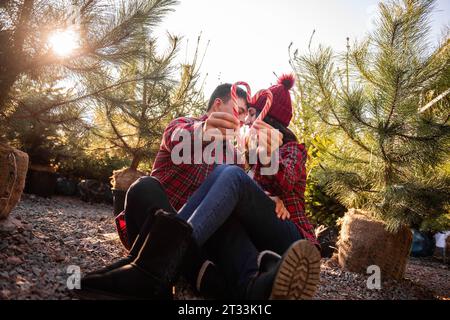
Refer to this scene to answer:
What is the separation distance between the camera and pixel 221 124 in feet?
5.04

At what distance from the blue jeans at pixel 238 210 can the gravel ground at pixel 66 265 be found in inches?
14.0

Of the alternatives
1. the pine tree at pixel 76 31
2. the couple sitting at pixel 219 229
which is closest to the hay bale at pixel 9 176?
the pine tree at pixel 76 31

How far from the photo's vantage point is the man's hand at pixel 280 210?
1.57 metres

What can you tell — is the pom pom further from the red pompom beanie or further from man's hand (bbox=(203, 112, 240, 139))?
man's hand (bbox=(203, 112, 240, 139))

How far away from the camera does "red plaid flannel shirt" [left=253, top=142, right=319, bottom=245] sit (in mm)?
Result: 1562

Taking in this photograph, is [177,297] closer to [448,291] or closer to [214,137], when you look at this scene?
[214,137]

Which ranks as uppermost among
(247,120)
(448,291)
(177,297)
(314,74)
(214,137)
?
(314,74)

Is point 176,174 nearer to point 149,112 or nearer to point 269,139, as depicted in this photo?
point 269,139

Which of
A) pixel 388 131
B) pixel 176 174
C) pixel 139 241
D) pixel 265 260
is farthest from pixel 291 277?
pixel 388 131

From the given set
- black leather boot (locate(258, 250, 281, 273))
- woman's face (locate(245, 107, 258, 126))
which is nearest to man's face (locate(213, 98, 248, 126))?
woman's face (locate(245, 107, 258, 126))

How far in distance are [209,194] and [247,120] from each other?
682 mm

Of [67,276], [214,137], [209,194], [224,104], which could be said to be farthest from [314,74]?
[67,276]

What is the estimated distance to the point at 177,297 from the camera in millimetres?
1427

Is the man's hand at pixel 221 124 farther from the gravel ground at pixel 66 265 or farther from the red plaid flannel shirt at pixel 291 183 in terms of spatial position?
the gravel ground at pixel 66 265
